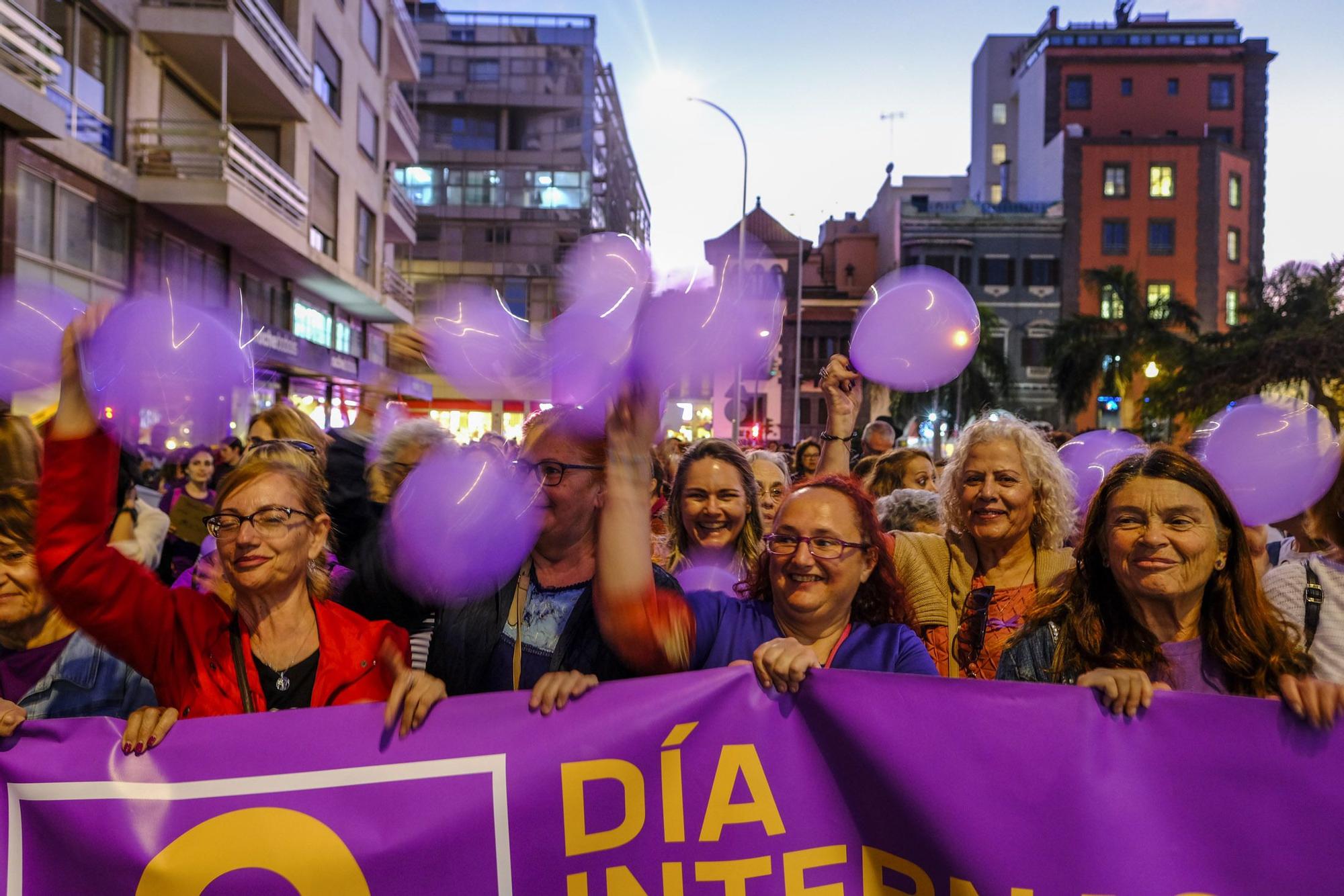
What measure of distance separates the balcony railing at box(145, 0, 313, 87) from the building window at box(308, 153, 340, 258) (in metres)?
2.06

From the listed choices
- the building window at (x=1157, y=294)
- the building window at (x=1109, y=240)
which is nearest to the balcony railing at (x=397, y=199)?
the building window at (x=1157, y=294)

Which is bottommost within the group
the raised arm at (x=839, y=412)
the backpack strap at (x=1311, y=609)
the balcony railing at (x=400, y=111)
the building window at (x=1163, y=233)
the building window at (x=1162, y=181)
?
the backpack strap at (x=1311, y=609)

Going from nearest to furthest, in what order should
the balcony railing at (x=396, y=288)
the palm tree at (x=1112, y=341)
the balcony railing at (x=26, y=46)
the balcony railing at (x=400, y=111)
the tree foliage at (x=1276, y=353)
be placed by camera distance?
1. the balcony railing at (x=26, y=46)
2. the tree foliage at (x=1276, y=353)
3. the balcony railing at (x=400, y=111)
4. the balcony railing at (x=396, y=288)
5. the palm tree at (x=1112, y=341)

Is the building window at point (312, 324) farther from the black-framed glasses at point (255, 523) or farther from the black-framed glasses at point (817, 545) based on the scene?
the black-framed glasses at point (817, 545)

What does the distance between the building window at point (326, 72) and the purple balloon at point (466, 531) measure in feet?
67.5

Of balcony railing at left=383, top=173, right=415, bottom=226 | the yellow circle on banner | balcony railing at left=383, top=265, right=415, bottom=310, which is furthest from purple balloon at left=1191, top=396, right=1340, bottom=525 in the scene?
balcony railing at left=383, top=173, right=415, bottom=226

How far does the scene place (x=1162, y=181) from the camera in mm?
48219

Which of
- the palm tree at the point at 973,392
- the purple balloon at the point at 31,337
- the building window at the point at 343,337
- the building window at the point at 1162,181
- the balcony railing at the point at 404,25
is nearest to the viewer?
the purple balloon at the point at 31,337

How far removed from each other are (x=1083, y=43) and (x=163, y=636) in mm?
58797

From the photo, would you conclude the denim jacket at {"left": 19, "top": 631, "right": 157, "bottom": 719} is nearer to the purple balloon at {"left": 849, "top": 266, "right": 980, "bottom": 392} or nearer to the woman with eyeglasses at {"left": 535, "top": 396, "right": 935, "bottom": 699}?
the woman with eyeglasses at {"left": 535, "top": 396, "right": 935, "bottom": 699}

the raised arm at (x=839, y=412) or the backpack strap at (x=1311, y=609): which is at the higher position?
the raised arm at (x=839, y=412)

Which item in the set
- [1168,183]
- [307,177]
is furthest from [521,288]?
[1168,183]

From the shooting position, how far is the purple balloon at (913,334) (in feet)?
14.4

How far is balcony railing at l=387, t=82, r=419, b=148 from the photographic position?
27688 millimetres
